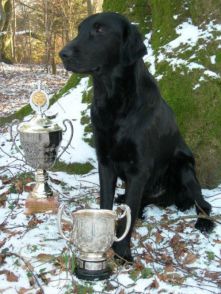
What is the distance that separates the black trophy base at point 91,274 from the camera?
243 centimetres

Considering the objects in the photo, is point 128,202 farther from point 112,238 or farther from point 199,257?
point 199,257

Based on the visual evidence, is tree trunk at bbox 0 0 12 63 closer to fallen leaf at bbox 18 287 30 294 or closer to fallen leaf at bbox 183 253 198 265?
fallen leaf at bbox 183 253 198 265

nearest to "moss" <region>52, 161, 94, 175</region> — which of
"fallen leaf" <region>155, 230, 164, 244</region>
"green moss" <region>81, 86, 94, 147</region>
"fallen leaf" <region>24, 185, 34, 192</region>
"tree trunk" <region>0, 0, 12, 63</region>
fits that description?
"green moss" <region>81, 86, 94, 147</region>

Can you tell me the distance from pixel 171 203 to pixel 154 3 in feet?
7.61

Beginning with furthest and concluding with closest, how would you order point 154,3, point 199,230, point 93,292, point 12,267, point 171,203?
point 154,3, point 171,203, point 199,230, point 12,267, point 93,292

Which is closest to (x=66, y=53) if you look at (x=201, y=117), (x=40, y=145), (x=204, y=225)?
(x=40, y=145)

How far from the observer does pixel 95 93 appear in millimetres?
2824

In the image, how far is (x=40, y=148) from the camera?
135 inches

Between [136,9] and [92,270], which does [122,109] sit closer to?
[92,270]

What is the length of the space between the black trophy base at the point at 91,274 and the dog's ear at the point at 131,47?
3.93ft

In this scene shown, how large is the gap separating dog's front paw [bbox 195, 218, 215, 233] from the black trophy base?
0.97 meters

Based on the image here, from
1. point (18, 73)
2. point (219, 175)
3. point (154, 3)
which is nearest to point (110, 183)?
point (219, 175)

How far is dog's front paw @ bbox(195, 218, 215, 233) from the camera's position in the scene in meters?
3.17

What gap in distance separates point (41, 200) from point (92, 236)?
108 centimetres
